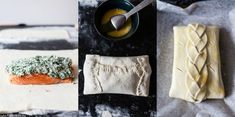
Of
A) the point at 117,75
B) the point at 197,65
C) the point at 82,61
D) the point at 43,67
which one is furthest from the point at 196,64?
the point at 43,67

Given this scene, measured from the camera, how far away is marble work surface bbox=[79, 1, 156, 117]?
3.24 feet

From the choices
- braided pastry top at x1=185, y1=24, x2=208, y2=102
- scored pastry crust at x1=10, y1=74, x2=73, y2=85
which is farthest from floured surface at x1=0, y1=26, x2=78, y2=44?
braided pastry top at x1=185, y1=24, x2=208, y2=102

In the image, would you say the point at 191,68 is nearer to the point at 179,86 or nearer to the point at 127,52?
the point at 179,86

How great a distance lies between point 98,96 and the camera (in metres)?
0.99

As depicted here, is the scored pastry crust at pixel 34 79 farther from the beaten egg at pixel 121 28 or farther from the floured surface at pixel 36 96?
the beaten egg at pixel 121 28

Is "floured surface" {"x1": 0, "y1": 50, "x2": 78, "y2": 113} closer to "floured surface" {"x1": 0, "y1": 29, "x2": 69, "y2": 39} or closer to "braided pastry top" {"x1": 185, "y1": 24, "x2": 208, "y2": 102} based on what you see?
"floured surface" {"x1": 0, "y1": 29, "x2": 69, "y2": 39}

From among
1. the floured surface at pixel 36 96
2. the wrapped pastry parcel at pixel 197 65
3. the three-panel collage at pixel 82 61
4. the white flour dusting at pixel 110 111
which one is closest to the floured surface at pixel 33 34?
the three-panel collage at pixel 82 61

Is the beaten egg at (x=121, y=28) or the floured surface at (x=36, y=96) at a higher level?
the beaten egg at (x=121, y=28)

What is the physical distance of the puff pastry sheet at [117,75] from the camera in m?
0.95

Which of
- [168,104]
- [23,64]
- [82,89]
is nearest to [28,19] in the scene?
[23,64]

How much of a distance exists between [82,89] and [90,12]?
22 centimetres

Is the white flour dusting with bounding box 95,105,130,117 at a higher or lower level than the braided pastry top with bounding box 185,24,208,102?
lower

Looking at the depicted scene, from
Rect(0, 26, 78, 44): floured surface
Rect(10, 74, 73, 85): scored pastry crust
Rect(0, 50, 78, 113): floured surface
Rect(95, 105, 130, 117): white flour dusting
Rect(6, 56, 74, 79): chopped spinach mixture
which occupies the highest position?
Rect(0, 26, 78, 44): floured surface

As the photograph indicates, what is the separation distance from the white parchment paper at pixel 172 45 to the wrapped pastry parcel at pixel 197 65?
31mm
